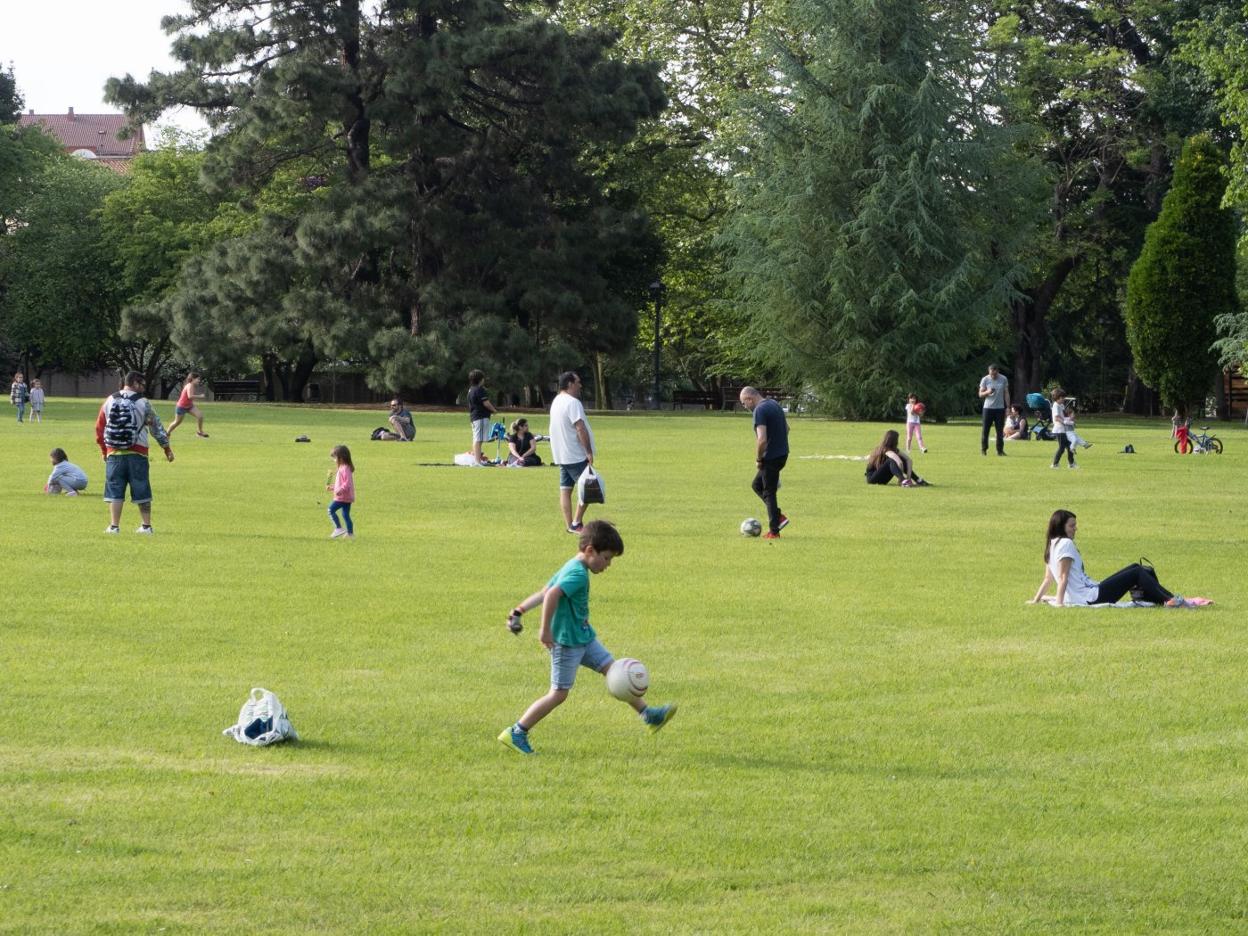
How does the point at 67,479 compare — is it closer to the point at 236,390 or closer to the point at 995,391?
the point at 995,391

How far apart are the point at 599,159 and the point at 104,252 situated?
2882 cm

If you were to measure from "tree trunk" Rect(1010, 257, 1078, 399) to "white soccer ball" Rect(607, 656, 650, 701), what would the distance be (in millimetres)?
61903

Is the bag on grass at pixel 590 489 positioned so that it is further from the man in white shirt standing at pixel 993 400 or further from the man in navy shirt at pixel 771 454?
the man in white shirt standing at pixel 993 400

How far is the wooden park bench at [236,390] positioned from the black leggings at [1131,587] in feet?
263

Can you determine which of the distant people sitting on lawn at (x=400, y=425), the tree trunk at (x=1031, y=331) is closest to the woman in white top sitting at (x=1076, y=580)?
the distant people sitting on lawn at (x=400, y=425)

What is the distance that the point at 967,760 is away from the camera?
8.98 meters

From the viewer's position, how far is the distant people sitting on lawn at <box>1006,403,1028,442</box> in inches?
1721

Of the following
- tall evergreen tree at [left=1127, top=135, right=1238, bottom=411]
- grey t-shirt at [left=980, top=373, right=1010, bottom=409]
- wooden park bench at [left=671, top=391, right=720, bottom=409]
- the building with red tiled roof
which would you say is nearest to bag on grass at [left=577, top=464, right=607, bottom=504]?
grey t-shirt at [left=980, top=373, right=1010, bottom=409]

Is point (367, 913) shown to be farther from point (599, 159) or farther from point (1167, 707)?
point (599, 159)

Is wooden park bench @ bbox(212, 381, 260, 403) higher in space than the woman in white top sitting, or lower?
lower

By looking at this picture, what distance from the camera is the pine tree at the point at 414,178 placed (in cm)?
5988

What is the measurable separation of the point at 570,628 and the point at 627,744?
2.39 ft

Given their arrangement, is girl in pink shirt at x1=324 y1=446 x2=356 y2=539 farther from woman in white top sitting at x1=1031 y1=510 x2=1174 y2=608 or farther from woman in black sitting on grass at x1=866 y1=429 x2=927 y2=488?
woman in black sitting on grass at x1=866 y1=429 x2=927 y2=488

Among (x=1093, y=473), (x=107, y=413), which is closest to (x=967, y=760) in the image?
(x=107, y=413)
